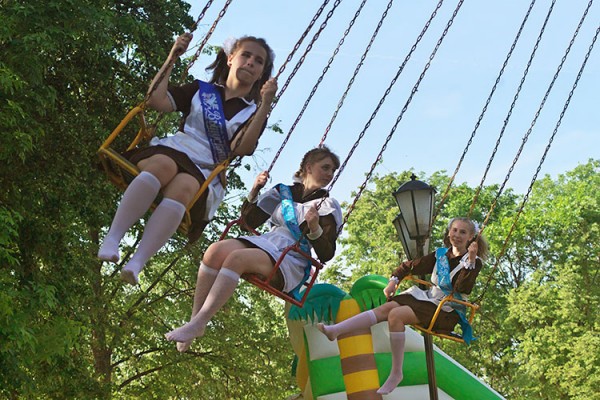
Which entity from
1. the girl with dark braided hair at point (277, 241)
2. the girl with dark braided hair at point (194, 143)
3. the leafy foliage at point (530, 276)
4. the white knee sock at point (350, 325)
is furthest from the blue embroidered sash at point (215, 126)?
the leafy foliage at point (530, 276)

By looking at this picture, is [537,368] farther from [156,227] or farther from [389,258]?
[156,227]

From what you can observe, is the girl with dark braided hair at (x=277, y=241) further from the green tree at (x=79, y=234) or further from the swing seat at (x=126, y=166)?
the green tree at (x=79, y=234)

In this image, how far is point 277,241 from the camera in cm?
529

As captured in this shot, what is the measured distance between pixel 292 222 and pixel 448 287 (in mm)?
1772

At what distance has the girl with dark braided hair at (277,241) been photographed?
15.7 feet

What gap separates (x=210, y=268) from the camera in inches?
196

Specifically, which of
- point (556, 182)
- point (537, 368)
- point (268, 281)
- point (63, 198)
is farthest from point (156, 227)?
point (556, 182)

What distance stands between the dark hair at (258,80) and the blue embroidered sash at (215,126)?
0.27 metres

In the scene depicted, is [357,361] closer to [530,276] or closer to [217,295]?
[217,295]

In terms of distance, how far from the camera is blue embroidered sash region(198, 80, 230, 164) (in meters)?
4.91

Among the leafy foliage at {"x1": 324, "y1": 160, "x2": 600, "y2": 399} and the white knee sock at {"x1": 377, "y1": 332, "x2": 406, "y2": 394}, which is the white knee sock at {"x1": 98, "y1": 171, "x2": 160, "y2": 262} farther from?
the leafy foliage at {"x1": 324, "y1": 160, "x2": 600, "y2": 399}

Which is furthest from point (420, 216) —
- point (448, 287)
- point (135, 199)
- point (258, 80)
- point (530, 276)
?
point (530, 276)

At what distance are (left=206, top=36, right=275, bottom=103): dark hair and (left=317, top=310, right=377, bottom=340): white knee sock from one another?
1699mm

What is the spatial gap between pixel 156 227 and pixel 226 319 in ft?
35.6
